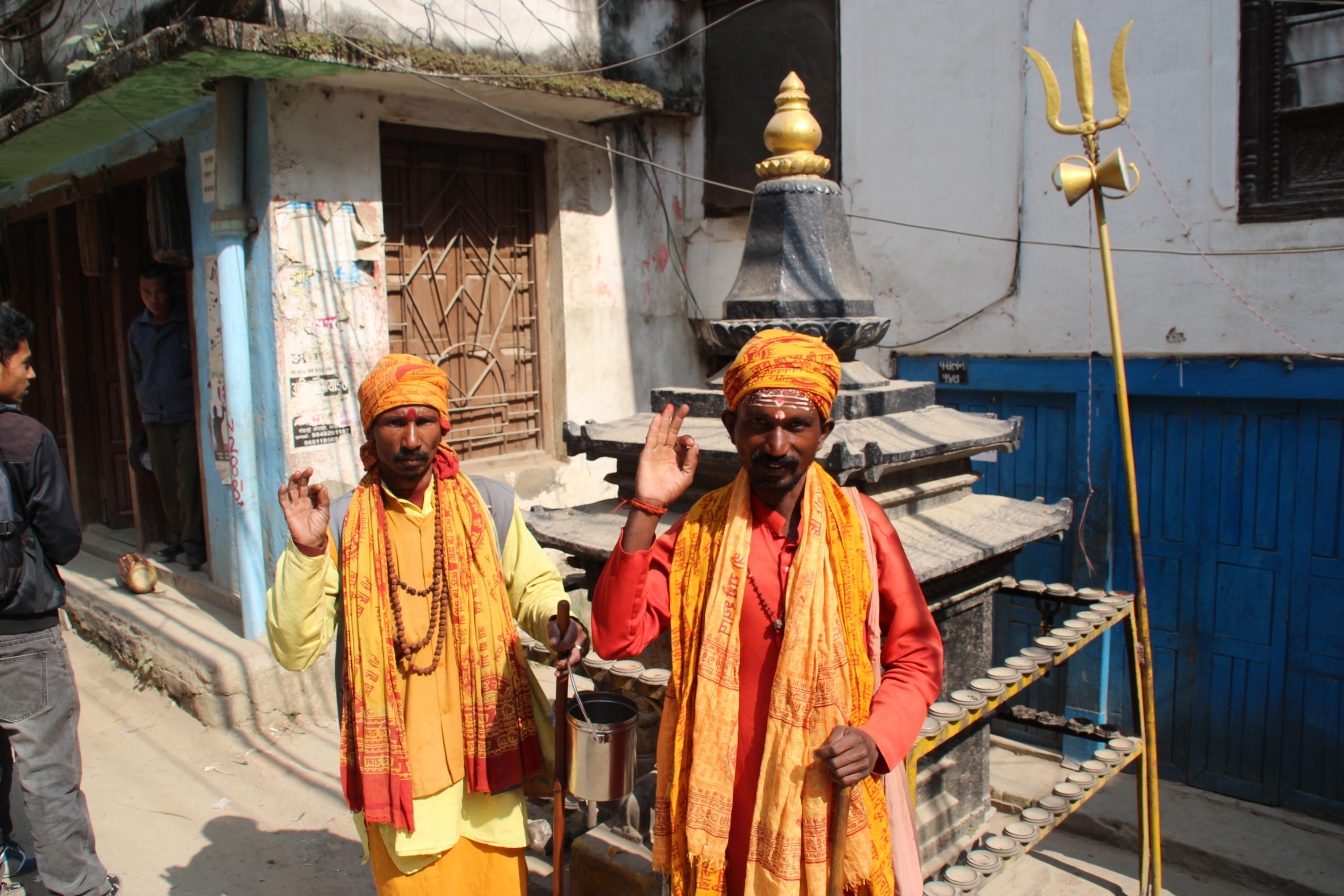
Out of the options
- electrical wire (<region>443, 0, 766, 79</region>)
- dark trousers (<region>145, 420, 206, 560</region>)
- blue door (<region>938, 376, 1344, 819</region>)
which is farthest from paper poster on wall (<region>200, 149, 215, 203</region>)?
blue door (<region>938, 376, 1344, 819</region>)

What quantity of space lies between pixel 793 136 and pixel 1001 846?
2.38 metres

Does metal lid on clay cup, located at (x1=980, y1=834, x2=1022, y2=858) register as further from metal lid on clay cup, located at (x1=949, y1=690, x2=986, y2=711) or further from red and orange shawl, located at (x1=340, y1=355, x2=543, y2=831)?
red and orange shawl, located at (x1=340, y1=355, x2=543, y2=831)

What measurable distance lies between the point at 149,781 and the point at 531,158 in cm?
447

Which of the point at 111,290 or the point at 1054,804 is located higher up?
the point at 111,290

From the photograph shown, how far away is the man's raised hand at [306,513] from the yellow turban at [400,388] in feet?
0.69

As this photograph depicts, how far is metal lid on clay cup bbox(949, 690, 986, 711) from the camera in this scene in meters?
2.66

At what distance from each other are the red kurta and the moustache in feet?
0.44

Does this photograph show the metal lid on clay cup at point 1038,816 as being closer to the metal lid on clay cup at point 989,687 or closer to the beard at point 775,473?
the metal lid on clay cup at point 989,687

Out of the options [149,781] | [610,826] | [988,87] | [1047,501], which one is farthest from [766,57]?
[149,781]

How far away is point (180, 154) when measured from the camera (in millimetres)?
5902

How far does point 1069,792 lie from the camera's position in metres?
3.05

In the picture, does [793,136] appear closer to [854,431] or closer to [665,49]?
[854,431]

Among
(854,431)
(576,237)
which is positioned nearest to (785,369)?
(854,431)

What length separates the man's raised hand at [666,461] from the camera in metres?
2.03
